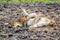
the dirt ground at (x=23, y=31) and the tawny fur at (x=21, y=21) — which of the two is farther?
the tawny fur at (x=21, y=21)

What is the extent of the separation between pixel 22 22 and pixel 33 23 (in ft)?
0.72

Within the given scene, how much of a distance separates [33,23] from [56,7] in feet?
7.14

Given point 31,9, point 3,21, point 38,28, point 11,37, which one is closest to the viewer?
point 11,37

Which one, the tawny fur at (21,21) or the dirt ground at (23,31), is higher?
the tawny fur at (21,21)

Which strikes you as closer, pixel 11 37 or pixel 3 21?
pixel 11 37

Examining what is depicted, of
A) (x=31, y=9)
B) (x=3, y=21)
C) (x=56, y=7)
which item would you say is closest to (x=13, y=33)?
(x=3, y=21)

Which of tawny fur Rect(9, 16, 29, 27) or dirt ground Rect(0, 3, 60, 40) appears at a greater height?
tawny fur Rect(9, 16, 29, 27)

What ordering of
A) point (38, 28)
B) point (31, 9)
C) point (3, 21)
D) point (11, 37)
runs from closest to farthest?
point (11, 37) < point (38, 28) < point (3, 21) < point (31, 9)

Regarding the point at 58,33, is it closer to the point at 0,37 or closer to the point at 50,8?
the point at 0,37

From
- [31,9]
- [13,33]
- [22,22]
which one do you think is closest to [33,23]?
[22,22]

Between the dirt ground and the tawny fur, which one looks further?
the tawny fur

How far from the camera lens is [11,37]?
491 cm

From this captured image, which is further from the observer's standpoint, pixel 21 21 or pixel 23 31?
pixel 21 21

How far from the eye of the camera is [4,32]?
17.0ft
